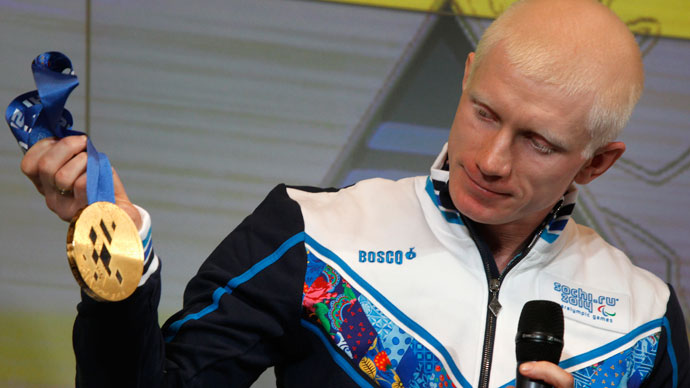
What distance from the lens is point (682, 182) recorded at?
246 centimetres

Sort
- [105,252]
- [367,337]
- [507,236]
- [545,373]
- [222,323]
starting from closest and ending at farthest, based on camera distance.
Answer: [105,252], [545,373], [222,323], [367,337], [507,236]

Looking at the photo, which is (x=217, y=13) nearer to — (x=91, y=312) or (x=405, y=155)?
(x=405, y=155)

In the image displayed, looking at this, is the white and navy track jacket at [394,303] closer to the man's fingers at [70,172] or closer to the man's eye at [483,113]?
the man's eye at [483,113]

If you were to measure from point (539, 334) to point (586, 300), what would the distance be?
43 cm

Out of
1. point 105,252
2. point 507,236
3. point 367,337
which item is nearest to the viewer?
point 105,252

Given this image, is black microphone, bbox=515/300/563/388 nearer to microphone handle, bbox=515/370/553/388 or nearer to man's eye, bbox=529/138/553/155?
microphone handle, bbox=515/370/553/388

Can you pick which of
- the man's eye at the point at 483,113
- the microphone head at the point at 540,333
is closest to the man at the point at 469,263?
the man's eye at the point at 483,113

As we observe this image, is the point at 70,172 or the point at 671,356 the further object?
the point at 671,356

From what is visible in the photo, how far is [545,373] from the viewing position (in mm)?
1052

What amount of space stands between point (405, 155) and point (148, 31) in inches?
32.2

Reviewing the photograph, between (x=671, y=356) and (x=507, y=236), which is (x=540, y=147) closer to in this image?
(x=507, y=236)

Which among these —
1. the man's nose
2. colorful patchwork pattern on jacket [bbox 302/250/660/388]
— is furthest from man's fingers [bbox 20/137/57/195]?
the man's nose

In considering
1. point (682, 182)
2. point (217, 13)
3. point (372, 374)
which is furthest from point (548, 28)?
point (682, 182)

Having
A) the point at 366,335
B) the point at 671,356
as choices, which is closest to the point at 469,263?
the point at 366,335
